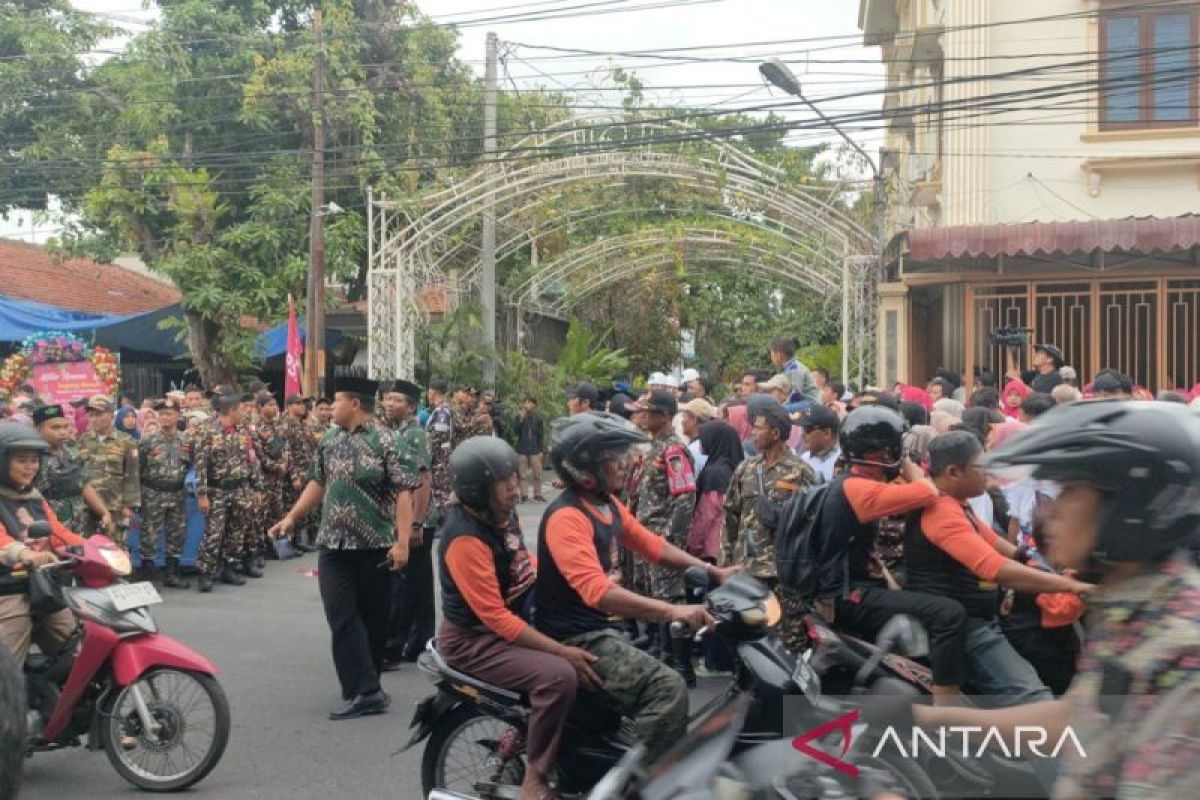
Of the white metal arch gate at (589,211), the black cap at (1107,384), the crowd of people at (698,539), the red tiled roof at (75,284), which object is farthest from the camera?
the red tiled roof at (75,284)

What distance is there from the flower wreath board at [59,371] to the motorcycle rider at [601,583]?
1347cm

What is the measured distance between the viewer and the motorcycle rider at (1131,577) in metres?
2.04

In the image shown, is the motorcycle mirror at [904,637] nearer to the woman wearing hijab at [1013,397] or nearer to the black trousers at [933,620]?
→ the black trousers at [933,620]

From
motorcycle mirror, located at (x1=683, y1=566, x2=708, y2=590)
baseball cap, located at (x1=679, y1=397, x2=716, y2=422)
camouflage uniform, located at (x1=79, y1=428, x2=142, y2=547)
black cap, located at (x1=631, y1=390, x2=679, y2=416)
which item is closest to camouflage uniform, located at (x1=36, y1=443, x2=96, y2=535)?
camouflage uniform, located at (x1=79, y1=428, x2=142, y2=547)

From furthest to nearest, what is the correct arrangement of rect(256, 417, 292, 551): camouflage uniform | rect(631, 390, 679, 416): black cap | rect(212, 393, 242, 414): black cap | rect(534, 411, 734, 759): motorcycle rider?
rect(256, 417, 292, 551): camouflage uniform
rect(212, 393, 242, 414): black cap
rect(631, 390, 679, 416): black cap
rect(534, 411, 734, 759): motorcycle rider

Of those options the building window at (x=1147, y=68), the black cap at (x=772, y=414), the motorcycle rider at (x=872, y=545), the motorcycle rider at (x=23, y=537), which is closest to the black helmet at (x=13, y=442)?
the motorcycle rider at (x=23, y=537)

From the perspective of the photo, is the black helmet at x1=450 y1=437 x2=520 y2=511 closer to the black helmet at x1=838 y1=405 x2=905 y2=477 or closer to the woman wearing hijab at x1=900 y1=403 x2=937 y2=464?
the black helmet at x1=838 y1=405 x2=905 y2=477

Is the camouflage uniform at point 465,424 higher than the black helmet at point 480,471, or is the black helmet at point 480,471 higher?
the black helmet at point 480,471

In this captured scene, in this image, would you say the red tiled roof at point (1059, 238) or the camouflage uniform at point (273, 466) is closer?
the camouflage uniform at point (273, 466)

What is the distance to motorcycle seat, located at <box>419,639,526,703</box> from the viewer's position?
15.3 feet

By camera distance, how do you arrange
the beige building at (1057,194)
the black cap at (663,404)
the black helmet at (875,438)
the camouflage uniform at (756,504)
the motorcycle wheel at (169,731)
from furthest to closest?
the beige building at (1057,194)
the black cap at (663,404)
the camouflage uniform at (756,504)
the motorcycle wheel at (169,731)
the black helmet at (875,438)

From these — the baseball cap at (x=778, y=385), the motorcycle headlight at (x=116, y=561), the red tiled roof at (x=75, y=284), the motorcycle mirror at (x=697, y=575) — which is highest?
the red tiled roof at (x=75, y=284)

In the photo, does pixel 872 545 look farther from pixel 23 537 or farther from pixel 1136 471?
pixel 23 537

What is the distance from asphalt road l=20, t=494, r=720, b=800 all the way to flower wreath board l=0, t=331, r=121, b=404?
7.25m
